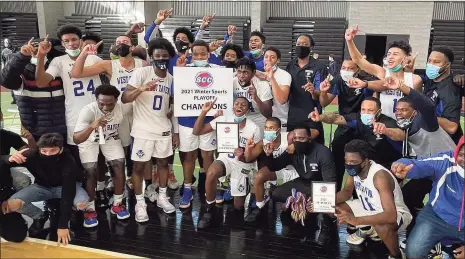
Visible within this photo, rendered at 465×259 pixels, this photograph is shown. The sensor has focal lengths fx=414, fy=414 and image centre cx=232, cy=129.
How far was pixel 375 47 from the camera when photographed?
13.5m

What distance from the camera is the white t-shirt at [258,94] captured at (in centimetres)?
448

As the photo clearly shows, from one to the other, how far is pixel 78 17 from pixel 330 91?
48.1ft

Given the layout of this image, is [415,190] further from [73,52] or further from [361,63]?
[73,52]

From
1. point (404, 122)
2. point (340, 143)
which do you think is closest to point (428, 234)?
point (404, 122)

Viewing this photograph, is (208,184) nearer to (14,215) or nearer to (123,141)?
(123,141)

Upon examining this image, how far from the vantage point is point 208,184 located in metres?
4.48

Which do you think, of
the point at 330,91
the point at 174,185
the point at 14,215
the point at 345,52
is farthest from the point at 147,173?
the point at 345,52

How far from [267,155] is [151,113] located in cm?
128

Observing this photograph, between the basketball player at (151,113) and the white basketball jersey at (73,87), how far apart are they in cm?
49

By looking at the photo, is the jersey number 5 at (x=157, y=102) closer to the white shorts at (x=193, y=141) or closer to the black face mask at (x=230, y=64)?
the white shorts at (x=193, y=141)

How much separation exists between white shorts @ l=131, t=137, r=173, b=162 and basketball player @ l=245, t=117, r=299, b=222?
0.86 m

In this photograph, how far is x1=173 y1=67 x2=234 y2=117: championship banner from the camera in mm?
4445

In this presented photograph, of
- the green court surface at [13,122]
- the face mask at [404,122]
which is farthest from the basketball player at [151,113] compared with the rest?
the face mask at [404,122]

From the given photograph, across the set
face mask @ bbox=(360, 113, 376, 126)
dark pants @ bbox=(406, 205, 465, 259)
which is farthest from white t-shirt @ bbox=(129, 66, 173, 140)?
dark pants @ bbox=(406, 205, 465, 259)
